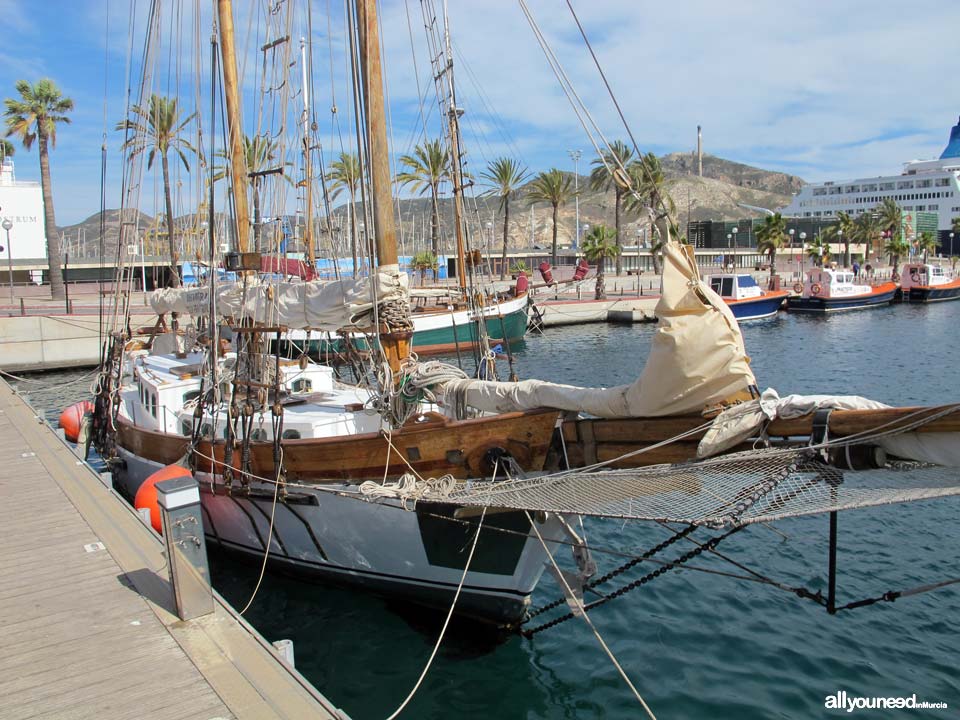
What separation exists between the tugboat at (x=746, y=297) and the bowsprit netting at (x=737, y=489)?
4896 centimetres

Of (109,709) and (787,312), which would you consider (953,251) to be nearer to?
(787,312)

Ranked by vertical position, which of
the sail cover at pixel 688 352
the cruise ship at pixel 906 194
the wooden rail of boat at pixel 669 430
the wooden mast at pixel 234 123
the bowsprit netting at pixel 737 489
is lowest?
the bowsprit netting at pixel 737 489

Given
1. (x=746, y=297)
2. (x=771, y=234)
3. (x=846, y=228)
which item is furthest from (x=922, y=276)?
(x=846, y=228)

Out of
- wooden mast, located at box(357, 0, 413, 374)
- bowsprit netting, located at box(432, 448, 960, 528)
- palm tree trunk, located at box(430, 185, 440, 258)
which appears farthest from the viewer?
palm tree trunk, located at box(430, 185, 440, 258)

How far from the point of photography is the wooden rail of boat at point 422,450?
25.2 ft

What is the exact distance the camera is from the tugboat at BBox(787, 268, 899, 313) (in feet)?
192

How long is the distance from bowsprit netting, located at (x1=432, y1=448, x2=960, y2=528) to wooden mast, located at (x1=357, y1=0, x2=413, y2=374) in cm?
329

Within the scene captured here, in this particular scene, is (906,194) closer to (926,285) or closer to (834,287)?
(926,285)

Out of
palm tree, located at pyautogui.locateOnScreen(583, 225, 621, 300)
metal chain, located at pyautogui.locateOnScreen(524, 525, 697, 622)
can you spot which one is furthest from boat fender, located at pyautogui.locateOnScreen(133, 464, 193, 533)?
palm tree, located at pyautogui.locateOnScreen(583, 225, 621, 300)

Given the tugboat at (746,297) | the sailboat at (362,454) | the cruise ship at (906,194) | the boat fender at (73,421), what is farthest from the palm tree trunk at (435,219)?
the cruise ship at (906,194)

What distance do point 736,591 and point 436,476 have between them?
551cm

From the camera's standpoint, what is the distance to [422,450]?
328 inches

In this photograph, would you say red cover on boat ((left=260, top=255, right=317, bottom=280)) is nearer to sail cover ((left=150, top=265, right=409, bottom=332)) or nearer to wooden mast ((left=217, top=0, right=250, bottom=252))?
sail cover ((left=150, top=265, right=409, bottom=332))

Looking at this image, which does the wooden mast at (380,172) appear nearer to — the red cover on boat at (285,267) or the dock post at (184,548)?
the red cover on boat at (285,267)
